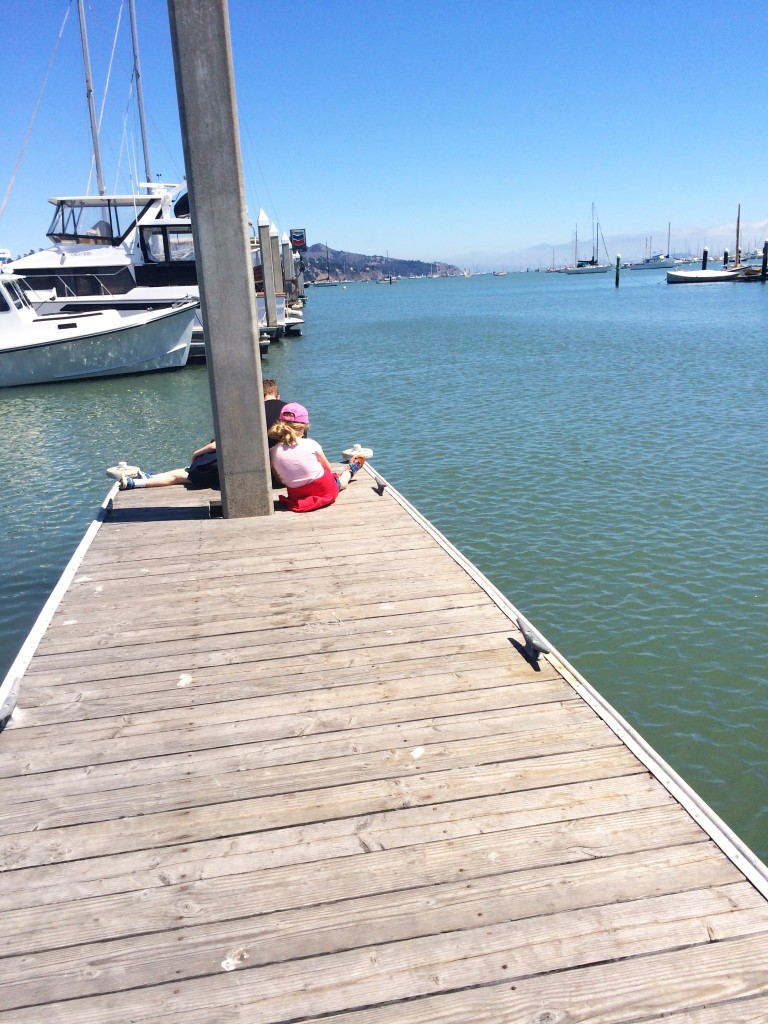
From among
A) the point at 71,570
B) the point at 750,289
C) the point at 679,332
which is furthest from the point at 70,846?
the point at 750,289

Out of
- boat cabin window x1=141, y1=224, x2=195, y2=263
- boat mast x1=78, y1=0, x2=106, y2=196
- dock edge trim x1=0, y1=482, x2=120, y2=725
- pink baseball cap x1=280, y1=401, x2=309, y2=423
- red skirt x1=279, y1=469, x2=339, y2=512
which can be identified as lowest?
dock edge trim x1=0, y1=482, x2=120, y2=725

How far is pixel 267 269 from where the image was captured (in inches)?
1272

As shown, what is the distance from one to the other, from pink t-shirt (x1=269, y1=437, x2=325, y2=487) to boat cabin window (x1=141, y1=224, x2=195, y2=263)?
23716 millimetres

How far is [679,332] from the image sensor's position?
36.1 metres

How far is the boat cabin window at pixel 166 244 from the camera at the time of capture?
28.9 m

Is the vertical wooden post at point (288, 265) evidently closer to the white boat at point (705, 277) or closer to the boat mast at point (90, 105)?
the boat mast at point (90, 105)

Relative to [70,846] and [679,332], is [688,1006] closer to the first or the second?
[70,846]

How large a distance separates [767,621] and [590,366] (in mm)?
19108

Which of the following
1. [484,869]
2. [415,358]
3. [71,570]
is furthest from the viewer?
[415,358]

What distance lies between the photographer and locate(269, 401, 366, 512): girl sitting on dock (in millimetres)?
7559

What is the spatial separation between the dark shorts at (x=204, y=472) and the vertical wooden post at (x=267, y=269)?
24578mm

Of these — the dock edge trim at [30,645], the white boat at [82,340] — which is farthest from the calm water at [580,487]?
the dock edge trim at [30,645]

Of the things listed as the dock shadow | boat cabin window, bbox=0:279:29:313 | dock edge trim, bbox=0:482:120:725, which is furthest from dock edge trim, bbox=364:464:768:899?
boat cabin window, bbox=0:279:29:313

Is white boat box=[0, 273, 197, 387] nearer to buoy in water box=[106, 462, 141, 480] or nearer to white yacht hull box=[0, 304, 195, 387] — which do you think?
white yacht hull box=[0, 304, 195, 387]
